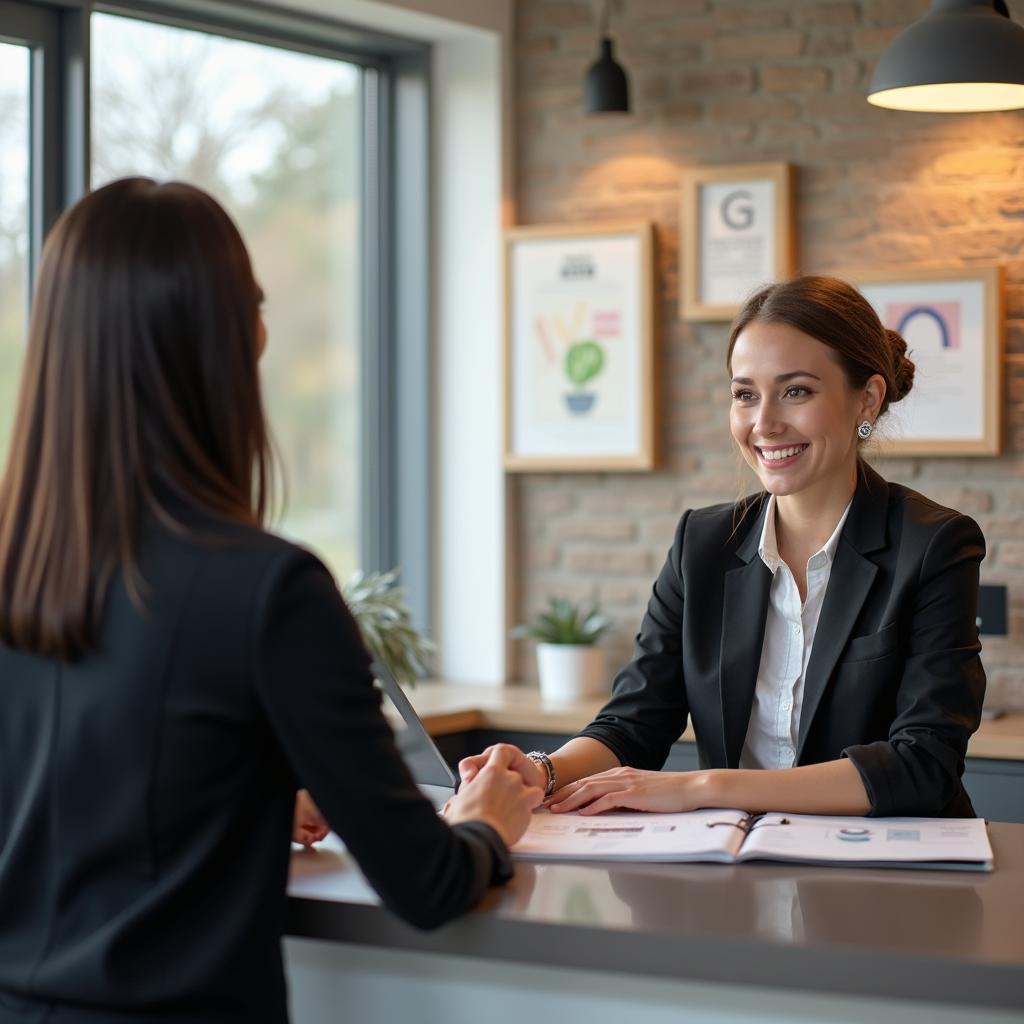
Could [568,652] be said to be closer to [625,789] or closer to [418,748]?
[625,789]

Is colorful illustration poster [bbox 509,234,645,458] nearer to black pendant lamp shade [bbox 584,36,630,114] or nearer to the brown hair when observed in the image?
black pendant lamp shade [bbox 584,36,630,114]

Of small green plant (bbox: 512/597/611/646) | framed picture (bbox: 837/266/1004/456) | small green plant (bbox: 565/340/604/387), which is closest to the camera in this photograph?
framed picture (bbox: 837/266/1004/456)

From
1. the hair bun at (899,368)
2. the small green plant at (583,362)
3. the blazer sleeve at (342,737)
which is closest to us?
the blazer sleeve at (342,737)

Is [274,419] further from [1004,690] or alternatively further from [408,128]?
[1004,690]

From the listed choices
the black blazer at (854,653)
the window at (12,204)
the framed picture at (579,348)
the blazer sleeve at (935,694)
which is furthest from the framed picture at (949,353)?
the window at (12,204)

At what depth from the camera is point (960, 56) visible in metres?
3.01

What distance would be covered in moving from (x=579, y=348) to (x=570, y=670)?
0.95 metres

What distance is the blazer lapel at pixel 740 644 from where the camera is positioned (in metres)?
2.31

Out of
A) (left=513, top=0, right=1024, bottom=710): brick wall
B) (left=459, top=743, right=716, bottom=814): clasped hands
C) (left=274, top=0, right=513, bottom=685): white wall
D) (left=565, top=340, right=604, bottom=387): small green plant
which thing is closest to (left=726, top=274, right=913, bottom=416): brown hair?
(left=459, top=743, right=716, bottom=814): clasped hands

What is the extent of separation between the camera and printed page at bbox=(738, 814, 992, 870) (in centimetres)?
163

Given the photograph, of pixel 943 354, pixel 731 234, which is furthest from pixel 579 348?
→ pixel 943 354

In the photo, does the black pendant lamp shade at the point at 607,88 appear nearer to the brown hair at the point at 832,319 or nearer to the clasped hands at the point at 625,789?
the brown hair at the point at 832,319

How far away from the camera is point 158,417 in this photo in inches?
50.2

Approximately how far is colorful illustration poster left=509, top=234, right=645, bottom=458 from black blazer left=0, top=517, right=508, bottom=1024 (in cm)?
319
